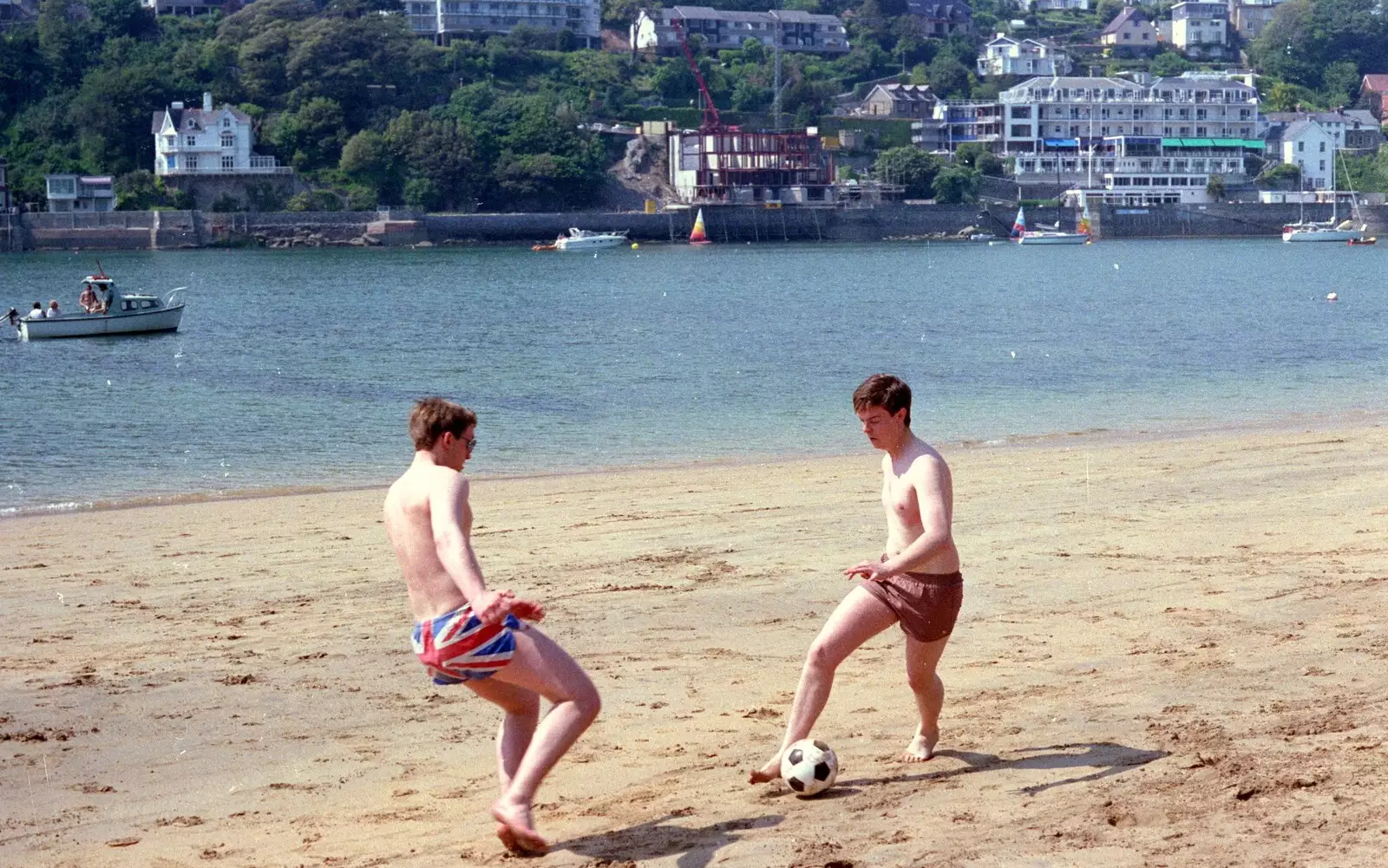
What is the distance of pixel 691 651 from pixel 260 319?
42268mm

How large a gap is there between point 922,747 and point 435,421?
2.22 metres

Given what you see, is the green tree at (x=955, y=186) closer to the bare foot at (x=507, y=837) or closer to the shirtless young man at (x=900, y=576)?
the shirtless young man at (x=900, y=576)

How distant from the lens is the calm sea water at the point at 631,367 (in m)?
19.1

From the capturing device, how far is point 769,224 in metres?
116

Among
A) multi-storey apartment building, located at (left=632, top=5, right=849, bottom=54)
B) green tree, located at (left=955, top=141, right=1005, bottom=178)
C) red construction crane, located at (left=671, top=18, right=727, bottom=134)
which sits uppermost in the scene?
multi-storey apartment building, located at (left=632, top=5, right=849, bottom=54)

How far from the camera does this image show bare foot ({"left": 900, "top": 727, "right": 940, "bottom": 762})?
5.87 m

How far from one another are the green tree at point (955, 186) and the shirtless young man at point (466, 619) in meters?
121

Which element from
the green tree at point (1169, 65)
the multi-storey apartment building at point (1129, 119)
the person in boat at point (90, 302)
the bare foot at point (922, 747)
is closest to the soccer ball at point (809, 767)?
the bare foot at point (922, 747)

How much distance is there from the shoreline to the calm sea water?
1.18ft

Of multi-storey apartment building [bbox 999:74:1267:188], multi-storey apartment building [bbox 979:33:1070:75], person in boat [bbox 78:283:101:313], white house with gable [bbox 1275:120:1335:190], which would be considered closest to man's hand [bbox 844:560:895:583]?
person in boat [bbox 78:283:101:313]

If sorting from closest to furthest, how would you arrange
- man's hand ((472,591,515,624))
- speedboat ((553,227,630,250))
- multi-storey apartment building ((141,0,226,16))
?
man's hand ((472,591,515,624))
speedboat ((553,227,630,250))
multi-storey apartment building ((141,0,226,16))

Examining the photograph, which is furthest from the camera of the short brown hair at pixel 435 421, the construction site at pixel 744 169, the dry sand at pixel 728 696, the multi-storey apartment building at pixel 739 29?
the multi-storey apartment building at pixel 739 29

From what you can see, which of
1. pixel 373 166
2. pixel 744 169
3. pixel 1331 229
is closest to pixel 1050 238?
pixel 744 169

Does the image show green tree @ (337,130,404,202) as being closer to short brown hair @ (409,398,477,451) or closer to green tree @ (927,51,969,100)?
green tree @ (927,51,969,100)
